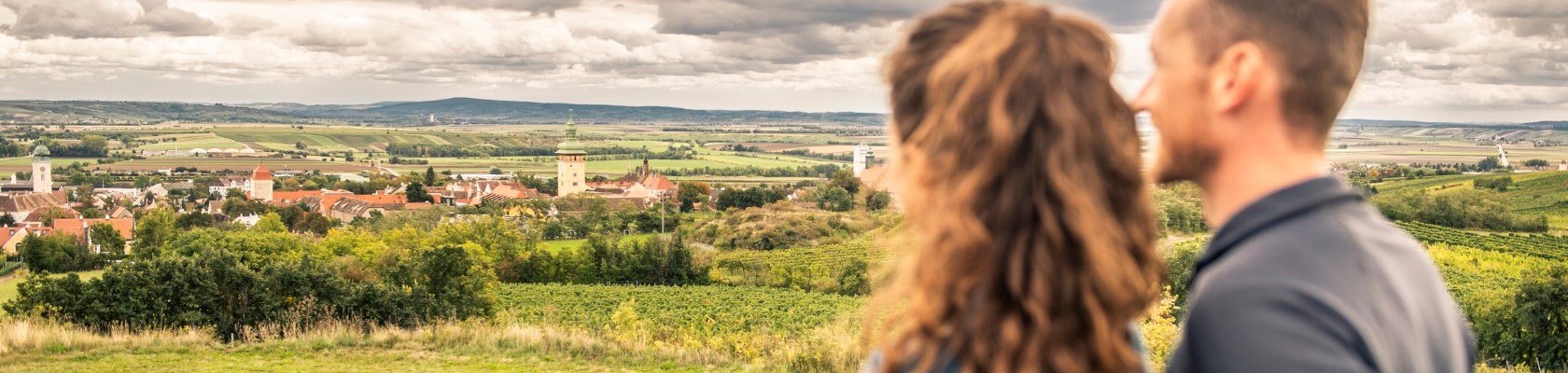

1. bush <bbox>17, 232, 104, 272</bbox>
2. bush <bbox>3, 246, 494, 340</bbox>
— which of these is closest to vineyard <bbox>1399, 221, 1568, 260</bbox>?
bush <bbox>3, 246, 494, 340</bbox>

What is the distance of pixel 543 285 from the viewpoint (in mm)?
44250

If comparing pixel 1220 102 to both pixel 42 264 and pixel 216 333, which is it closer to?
pixel 216 333

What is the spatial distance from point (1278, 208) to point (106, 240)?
2402 inches

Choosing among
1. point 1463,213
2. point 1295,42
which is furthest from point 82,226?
point 1463,213

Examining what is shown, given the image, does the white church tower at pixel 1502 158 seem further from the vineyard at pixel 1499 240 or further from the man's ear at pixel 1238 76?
the man's ear at pixel 1238 76

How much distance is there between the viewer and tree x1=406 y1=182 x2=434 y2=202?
8569 centimetres

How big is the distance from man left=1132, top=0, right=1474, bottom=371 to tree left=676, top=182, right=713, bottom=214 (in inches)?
3116

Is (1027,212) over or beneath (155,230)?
over

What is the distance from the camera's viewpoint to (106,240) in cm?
5150

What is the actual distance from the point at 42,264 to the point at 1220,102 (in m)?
58.1

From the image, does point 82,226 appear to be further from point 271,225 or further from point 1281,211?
point 1281,211

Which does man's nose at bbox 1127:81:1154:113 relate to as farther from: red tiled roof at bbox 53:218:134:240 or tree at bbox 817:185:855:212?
tree at bbox 817:185:855:212

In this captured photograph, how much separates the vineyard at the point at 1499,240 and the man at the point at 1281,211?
47.7 m

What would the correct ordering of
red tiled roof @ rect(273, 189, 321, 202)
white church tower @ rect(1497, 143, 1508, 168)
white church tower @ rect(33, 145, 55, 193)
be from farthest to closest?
white church tower @ rect(33, 145, 55, 193), white church tower @ rect(1497, 143, 1508, 168), red tiled roof @ rect(273, 189, 321, 202)
